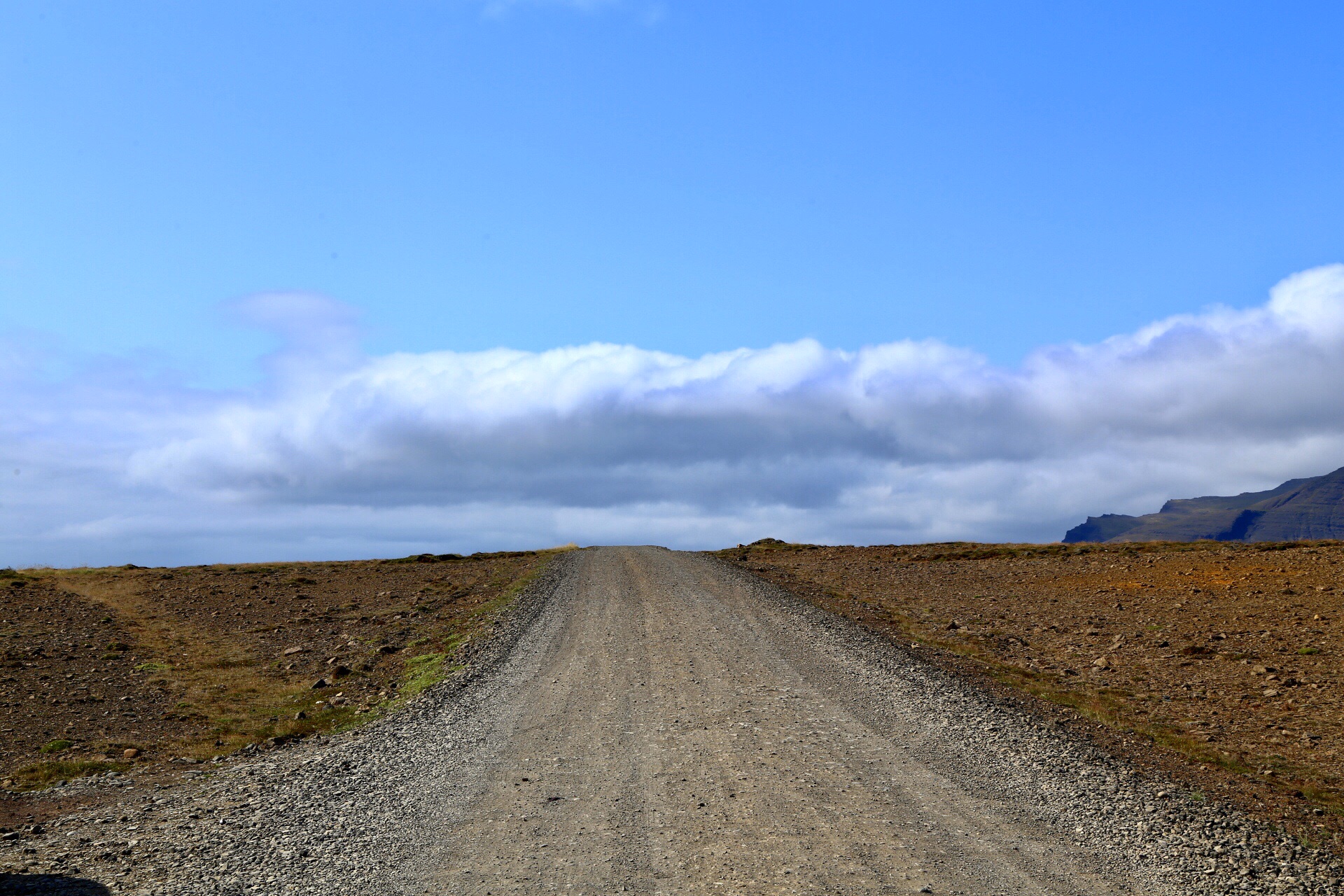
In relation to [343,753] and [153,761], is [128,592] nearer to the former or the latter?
[153,761]

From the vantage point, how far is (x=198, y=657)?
2623 centimetres

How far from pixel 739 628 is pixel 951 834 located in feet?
48.1

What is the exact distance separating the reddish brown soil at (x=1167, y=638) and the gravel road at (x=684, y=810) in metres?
1.90

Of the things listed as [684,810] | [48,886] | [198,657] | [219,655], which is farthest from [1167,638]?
[198,657]

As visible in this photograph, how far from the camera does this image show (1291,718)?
16.4m

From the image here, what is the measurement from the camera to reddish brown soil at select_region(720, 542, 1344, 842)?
1402 cm

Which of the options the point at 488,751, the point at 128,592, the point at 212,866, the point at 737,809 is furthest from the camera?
the point at 128,592

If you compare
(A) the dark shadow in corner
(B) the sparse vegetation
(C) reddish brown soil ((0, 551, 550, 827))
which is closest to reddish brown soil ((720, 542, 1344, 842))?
(B) the sparse vegetation

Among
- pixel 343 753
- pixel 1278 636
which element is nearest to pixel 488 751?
pixel 343 753

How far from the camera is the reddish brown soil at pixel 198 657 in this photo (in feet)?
57.3

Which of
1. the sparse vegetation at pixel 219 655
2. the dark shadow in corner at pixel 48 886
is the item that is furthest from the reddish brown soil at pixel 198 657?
the dark shadow in corner at pixel 48 886

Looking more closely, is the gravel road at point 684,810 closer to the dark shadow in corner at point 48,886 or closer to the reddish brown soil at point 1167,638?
the dark shadow in corner at point 48,886

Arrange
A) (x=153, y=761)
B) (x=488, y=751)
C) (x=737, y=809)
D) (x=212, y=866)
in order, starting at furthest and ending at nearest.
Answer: (x=153, y=761)
(x=488, y=751)
(x=737, y=809)
(x=212, y=866)

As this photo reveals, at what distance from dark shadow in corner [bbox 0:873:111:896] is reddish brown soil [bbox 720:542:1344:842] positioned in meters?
13.7
